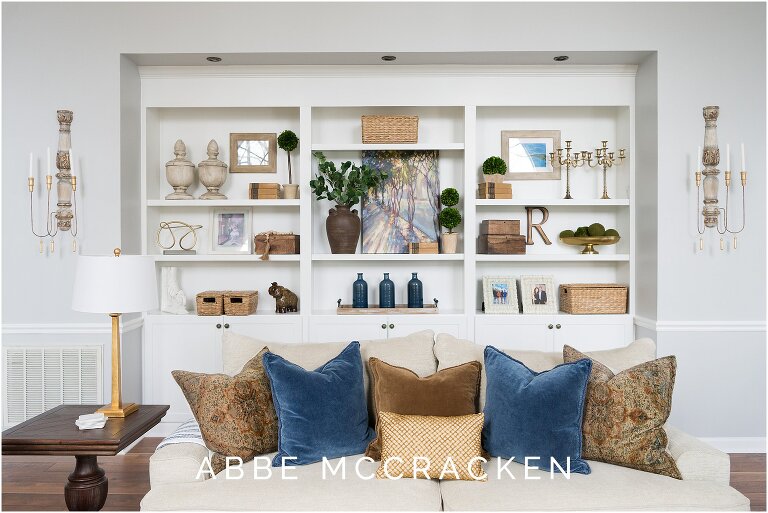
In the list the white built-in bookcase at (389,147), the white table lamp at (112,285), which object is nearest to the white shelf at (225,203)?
the white built-in bookcase at (389,147)

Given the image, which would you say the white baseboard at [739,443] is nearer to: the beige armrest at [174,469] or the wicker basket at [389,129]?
the wicker basket at [389,129]

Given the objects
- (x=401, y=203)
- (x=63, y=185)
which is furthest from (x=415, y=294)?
(x=63, y=185)

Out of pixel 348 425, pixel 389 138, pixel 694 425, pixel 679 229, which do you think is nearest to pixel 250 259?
pixel 389 138

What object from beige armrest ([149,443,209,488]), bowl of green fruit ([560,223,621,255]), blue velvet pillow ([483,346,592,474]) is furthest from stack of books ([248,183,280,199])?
blue velvet pillow ([483,346,592,474])

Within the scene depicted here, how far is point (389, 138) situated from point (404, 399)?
2.08 meters

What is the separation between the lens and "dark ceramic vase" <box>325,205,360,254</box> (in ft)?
13.0

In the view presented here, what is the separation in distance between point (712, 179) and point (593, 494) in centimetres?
237

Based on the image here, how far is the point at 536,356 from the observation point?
103 inches

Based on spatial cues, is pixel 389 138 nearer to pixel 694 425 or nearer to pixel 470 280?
pixel 470 280

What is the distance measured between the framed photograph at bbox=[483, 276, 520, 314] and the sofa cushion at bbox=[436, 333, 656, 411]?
4.55 ft

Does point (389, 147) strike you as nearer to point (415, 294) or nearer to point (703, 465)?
point (415, 294)

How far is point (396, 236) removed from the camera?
418 cm

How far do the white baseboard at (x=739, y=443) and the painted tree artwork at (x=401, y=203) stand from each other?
215cm

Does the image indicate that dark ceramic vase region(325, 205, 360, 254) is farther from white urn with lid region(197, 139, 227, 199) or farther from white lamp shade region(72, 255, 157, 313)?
white lamp shade region(72, 255, 157, 313)
